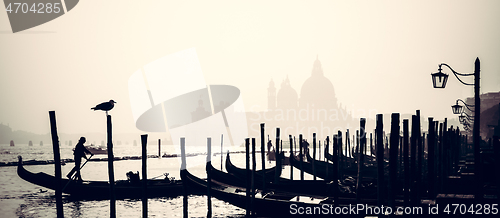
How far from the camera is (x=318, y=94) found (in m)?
144

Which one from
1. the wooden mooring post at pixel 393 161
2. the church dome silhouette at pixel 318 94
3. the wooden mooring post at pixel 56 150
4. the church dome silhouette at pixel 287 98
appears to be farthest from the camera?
the church dome silhouette at pixel 287 98

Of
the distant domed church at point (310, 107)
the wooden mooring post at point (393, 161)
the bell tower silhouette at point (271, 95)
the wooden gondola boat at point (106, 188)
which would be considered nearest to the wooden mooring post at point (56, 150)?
the wooden mooring post at point (393, 161)

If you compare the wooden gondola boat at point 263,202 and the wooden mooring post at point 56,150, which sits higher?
the wooden mooring post at point 56,150

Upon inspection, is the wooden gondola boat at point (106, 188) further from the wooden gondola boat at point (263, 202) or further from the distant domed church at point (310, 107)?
the distant domed church at point (310, 107)

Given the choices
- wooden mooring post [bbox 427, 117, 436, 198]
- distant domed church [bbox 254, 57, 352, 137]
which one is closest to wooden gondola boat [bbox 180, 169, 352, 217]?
wooden mooring post [bbox 427, 117, 436, 198]

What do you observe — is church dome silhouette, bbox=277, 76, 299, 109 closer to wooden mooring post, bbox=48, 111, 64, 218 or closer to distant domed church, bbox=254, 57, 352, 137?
distant domed church, bbox=254, 57, 352, 137

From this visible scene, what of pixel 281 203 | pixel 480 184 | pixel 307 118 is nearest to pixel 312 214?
pixel 281 203

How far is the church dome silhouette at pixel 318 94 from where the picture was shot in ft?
466

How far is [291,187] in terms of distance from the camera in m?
12.3

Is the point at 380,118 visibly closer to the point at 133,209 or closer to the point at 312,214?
the point at 312,214

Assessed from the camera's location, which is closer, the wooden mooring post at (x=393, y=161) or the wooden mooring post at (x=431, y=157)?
the wooden mooring post at (x=393, y=161)

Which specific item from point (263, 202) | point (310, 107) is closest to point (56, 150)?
point (263, 202)

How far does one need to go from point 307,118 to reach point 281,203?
5456 inches

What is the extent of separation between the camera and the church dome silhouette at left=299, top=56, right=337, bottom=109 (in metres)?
142
